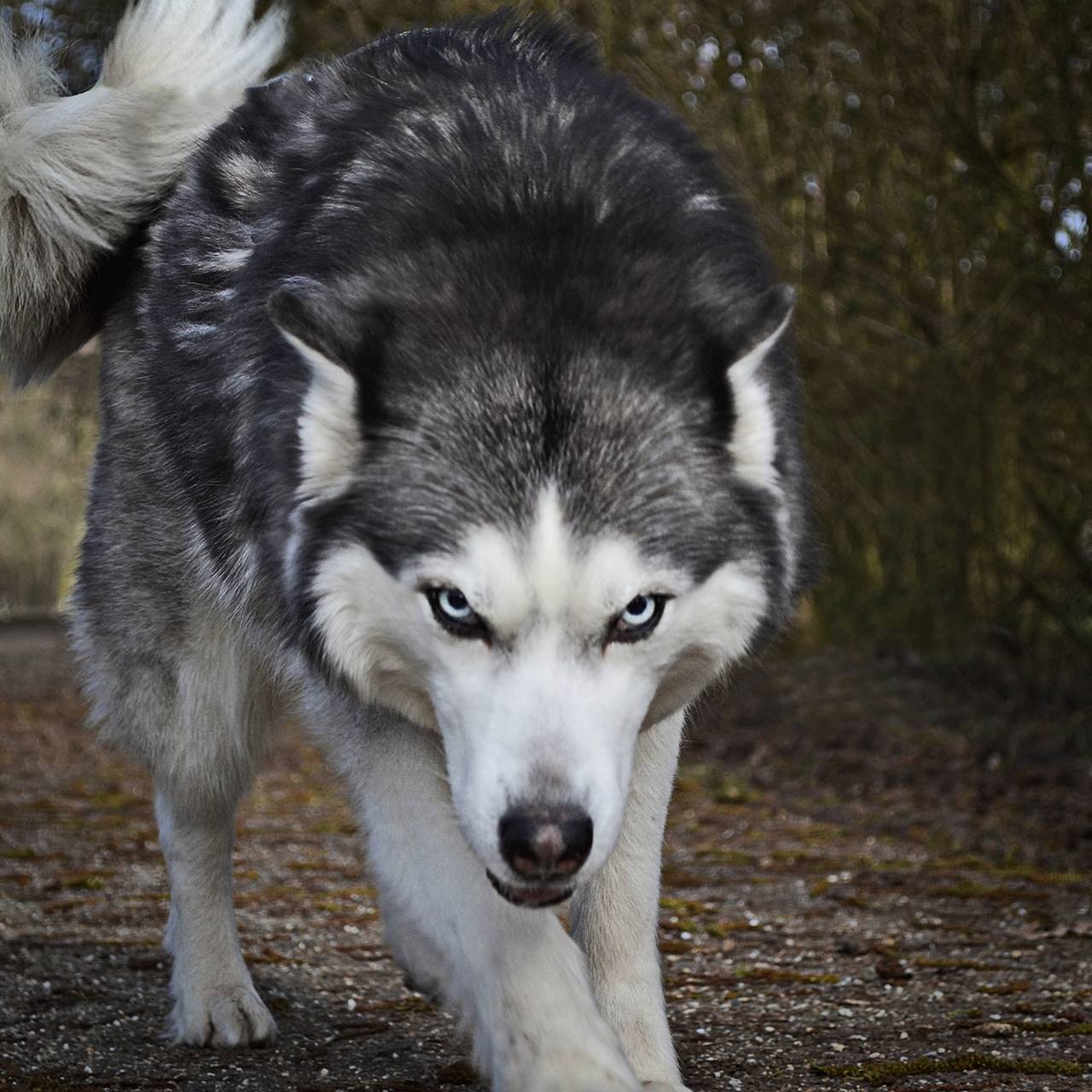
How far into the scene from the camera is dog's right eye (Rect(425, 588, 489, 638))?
2572 millimetres

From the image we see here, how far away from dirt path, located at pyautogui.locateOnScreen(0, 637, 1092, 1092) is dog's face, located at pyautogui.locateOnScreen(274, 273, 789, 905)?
697mm

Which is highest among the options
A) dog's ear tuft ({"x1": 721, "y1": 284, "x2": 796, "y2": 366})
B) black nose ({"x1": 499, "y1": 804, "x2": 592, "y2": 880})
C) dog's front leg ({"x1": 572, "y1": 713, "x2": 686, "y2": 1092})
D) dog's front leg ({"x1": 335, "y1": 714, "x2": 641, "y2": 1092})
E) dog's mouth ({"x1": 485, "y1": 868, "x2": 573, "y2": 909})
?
dog's ear tuft ({"x1": 721, "y1": 284, "x2": 796, "y2": 366})

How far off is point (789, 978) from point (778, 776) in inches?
125

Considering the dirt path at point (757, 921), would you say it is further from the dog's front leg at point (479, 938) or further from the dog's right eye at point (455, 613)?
the dog's right eye at point (455, 613)

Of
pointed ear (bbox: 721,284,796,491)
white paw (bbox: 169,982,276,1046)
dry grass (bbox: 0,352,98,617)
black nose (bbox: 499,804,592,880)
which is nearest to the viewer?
black nose (bbox: 499,804,592,880)

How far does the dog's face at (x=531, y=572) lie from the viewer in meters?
2.51

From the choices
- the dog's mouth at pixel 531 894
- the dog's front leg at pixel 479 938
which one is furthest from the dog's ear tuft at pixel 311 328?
the dog's mouth at pixel 531 894

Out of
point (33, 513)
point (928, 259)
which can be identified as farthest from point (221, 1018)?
point (33, 513)

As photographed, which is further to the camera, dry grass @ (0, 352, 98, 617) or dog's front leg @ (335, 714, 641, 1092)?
dry grass @ (0, 352, 98, 617)

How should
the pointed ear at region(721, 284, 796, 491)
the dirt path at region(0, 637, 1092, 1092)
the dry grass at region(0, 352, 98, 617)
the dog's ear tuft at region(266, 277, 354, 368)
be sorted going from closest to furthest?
the dog's ear tuft at region(266, 277, 354, 368) < the pointed ear at region(721, 284, 796, 491) < the dirt path at region(0, 637, 1092, 1092) < the dry grass at region(0, 352, 98, 617)

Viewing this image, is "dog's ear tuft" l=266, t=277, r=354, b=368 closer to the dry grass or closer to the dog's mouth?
the dog's mouth

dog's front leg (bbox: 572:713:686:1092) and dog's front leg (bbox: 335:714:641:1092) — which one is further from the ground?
dog's front leg (bbox: 335:714:641:1092)

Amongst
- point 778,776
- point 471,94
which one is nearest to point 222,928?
point 471,94

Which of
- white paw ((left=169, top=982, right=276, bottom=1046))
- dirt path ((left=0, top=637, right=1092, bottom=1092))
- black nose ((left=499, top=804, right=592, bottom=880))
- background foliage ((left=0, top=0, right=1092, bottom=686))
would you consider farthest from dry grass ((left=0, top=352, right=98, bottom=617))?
black nose ((left=499, top=804, right=592, bottom=880))
